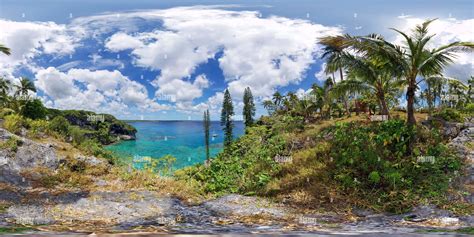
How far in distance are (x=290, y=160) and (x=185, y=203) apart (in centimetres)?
517

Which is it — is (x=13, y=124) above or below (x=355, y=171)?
above

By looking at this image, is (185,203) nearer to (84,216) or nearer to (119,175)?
(84,216)

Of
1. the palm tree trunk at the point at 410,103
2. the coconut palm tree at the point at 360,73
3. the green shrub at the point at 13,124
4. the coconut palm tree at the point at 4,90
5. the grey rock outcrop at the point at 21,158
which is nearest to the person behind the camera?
the grey rock outcrop at the point at 21,158

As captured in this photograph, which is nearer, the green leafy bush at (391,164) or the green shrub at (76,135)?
the green leafy bush at (391,164)

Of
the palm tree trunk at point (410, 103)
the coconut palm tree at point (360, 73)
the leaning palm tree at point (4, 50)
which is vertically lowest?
the palm tree trunk at point (410, 103)

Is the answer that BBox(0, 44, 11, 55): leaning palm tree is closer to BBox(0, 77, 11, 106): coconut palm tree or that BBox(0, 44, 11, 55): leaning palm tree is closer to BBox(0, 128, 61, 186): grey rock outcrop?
BBox(0, 128, 61, 186): grey rock outcrop

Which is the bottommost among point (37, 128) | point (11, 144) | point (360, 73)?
point (11, 144)

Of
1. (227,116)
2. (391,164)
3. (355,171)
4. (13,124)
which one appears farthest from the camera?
(227,116)

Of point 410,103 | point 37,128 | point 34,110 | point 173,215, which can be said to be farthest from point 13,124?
point 34,110

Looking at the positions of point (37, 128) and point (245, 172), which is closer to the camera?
point (245, 172)

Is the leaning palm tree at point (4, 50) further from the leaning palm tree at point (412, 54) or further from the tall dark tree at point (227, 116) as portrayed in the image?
the tall dark tree at point (227, 116)

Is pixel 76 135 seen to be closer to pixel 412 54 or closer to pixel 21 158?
pixel 21 158

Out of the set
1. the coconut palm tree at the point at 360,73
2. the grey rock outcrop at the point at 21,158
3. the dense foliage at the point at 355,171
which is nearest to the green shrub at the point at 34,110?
the grey rock outcrop at the point at 21,158

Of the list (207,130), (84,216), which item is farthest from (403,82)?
(207,130)
